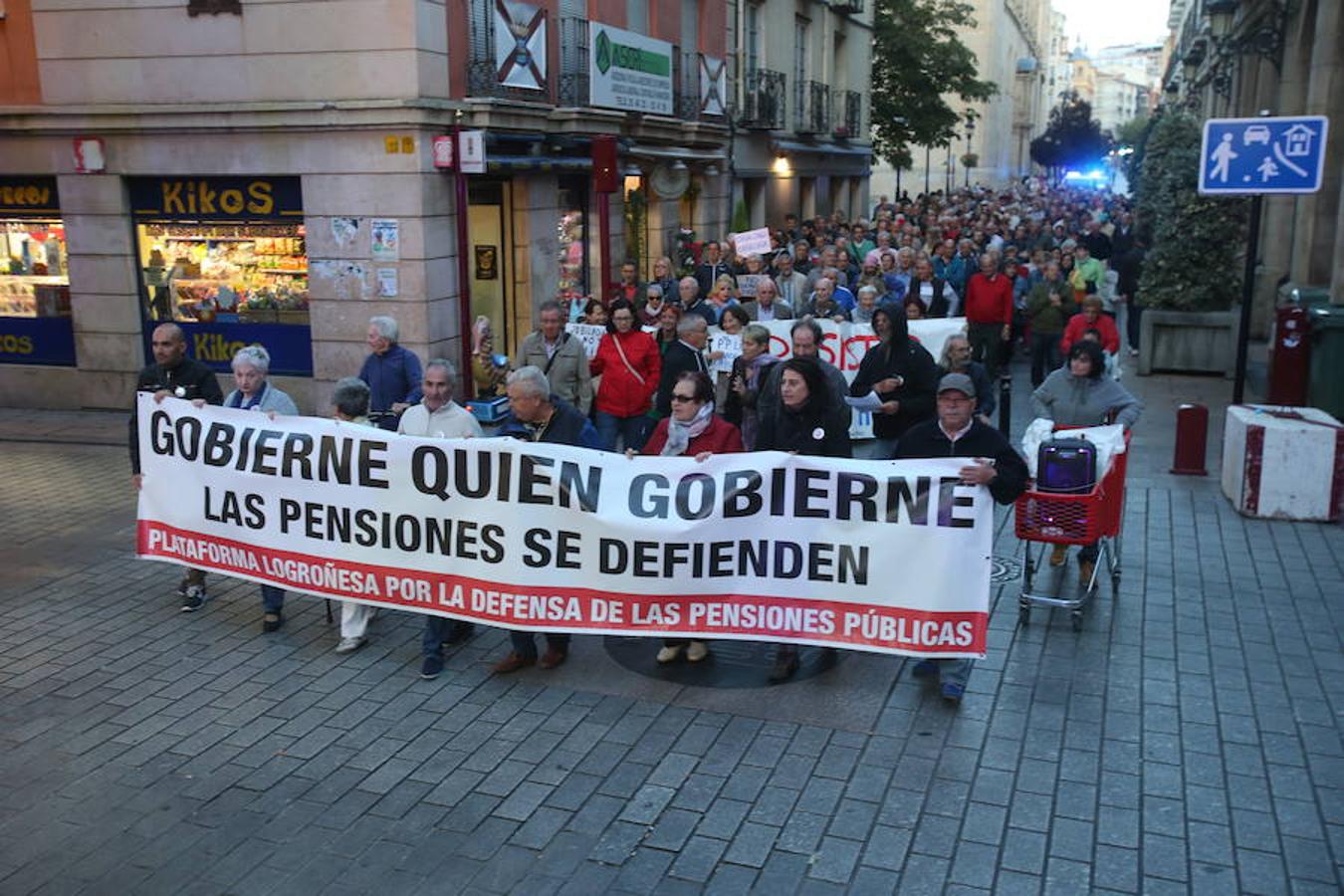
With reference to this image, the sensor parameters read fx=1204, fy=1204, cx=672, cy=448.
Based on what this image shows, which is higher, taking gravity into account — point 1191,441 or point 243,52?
point 243,52

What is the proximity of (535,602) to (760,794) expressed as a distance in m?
1.89

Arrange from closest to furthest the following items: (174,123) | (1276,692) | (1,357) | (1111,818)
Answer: (1111,818) < (1276,692) < (174,123) < (1,357)

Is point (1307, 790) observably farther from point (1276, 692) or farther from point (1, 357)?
point (1, 357)

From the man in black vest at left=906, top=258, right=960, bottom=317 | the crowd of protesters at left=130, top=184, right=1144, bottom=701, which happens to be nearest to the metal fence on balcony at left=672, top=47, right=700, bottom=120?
the crowd of protesters at left=130, top=184, right=1144, bottom=701

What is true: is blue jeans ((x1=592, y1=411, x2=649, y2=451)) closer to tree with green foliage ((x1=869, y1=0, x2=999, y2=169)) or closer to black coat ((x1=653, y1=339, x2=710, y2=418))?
black coat ((x1=653, y1=339, x2=710, y2=418))

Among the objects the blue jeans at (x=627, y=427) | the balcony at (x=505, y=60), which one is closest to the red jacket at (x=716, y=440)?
the blue jeans at (x=627, y=427)

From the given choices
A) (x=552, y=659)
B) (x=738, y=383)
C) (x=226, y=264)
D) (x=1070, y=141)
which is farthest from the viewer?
(x=1070, y=141)

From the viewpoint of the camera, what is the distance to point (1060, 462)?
24.3 ft

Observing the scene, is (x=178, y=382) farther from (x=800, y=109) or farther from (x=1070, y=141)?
(x=1070, y=141)

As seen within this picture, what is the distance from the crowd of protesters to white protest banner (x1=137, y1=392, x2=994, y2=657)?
0.24 m

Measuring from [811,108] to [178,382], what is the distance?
1002 inches

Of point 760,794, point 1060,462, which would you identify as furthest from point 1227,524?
point 760,794

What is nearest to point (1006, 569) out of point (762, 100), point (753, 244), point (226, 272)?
point (753, 244)

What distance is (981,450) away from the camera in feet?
22.1
